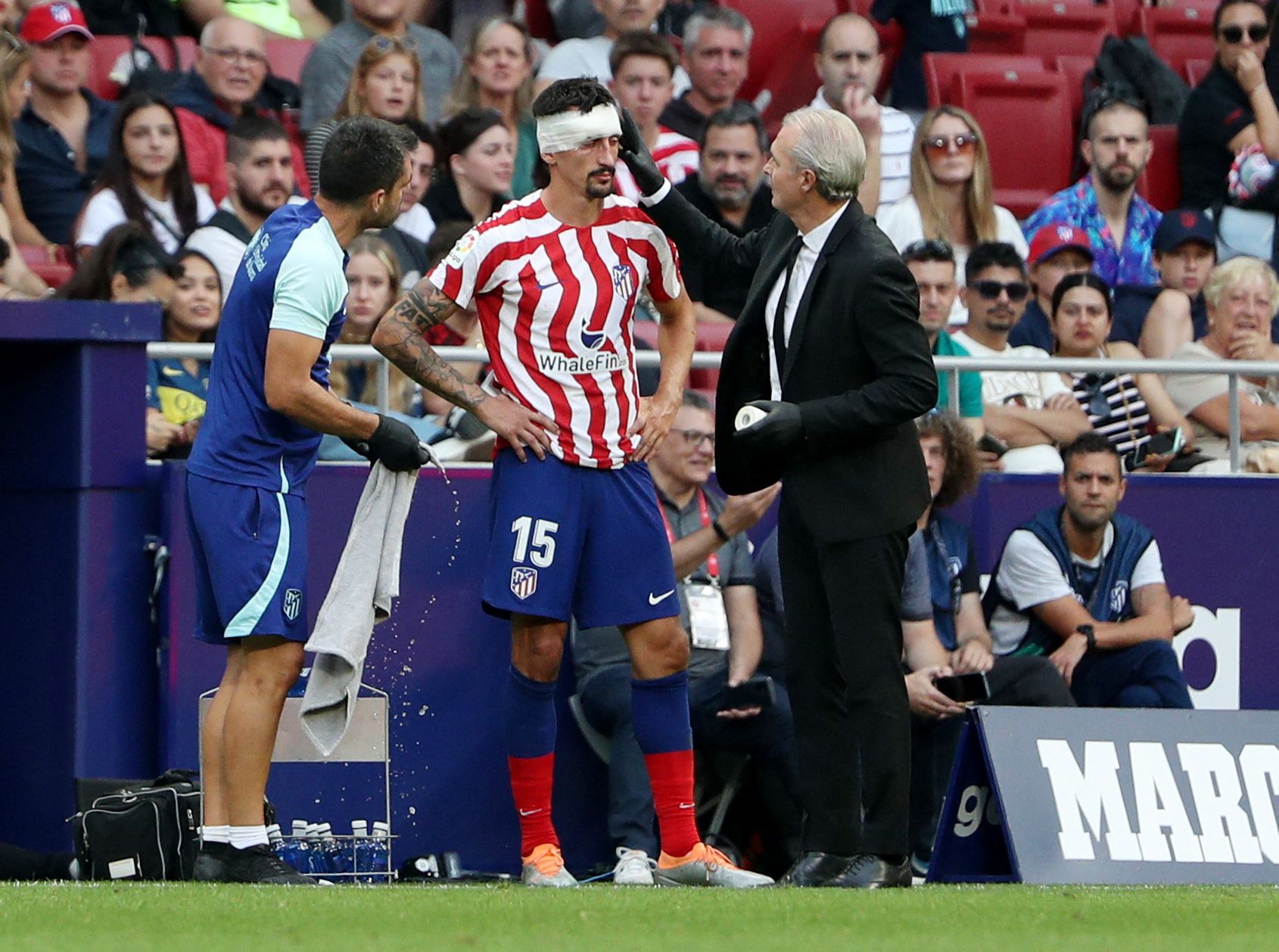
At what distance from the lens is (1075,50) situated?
14891mm

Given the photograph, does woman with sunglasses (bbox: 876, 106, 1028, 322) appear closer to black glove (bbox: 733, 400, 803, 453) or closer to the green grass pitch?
black glove (bbox: 733, 400, 803, 453)

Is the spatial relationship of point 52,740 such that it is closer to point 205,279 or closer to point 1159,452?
point 205,279

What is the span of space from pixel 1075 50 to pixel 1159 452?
574 centimetres

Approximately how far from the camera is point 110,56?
11.9 metres

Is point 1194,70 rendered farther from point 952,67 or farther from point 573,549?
point 573,549

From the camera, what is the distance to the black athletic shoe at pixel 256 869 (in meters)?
6.82

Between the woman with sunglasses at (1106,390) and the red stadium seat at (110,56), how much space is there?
4721 millimetres

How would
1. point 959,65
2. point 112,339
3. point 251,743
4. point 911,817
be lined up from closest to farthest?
1. point 251,743
2. point 112,339
3. point 911,817
4. point 959,65

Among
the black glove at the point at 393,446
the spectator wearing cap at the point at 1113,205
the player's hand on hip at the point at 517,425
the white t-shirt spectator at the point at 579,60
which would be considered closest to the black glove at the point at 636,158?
the player's hand on hip at the point at 517,425

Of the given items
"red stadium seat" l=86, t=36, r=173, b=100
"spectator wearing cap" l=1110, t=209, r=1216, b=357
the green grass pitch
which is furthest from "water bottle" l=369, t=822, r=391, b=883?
"red stadium seat" l=86, t=36, r=173, b=100

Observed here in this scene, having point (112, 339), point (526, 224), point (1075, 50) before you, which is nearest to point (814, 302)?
point (526, 224)

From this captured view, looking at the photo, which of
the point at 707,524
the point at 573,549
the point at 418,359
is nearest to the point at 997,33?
the point at 707,524

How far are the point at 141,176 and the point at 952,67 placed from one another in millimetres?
5341

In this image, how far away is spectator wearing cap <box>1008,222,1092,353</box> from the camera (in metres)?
11.0
